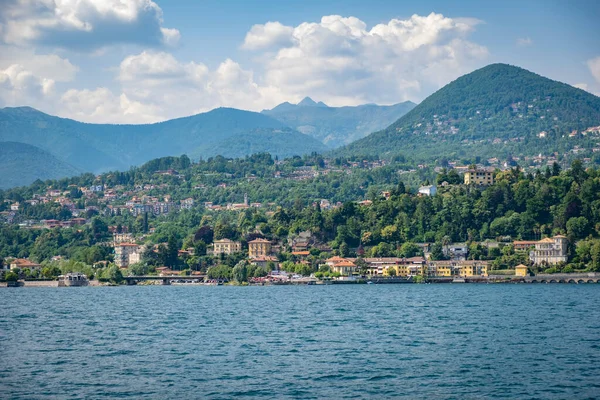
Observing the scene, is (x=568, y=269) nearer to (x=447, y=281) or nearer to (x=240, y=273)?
(x=447, y=281)

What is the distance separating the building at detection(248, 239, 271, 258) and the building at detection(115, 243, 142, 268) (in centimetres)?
2178

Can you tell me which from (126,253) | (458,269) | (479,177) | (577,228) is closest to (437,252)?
(458,269)

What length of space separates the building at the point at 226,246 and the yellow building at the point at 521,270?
41.7 meters

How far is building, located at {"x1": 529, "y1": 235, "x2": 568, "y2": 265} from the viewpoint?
107 m

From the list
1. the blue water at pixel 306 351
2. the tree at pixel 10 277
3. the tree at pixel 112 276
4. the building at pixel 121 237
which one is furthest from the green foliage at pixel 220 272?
the blue water at pixel 306 351

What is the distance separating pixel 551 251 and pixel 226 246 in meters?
48.2

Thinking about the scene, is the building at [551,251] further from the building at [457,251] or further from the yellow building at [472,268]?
the building at [457,251]

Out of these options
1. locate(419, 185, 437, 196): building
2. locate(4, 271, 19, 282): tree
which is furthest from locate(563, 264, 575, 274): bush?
locate(4, 271, 19, 282): tree

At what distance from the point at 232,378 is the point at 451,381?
7755 millimetres

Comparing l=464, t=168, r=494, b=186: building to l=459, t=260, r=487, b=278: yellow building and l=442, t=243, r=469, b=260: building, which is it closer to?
l=442, t=243, r=469, b=260: building

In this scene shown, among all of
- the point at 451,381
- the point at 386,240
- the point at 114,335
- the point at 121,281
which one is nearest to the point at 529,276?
the point at 386,240

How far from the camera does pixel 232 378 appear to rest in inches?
1281

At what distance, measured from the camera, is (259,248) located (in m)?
128

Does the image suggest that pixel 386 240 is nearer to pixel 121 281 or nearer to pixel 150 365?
pixel 121 281
